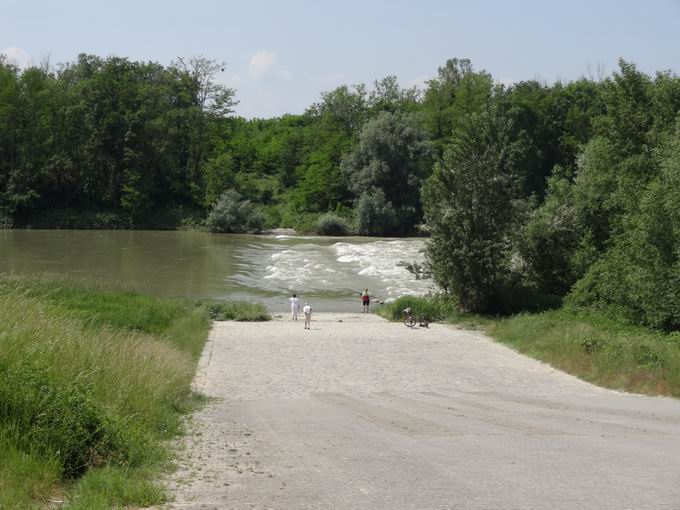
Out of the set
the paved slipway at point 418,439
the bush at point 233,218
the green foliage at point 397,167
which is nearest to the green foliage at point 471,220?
the paved slipway at point 418,439

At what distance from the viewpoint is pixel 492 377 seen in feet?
71.6

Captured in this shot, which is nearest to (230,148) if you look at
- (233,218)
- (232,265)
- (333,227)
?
(233,218)

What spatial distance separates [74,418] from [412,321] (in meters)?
27.8

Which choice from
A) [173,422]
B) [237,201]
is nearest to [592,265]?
[173,422]

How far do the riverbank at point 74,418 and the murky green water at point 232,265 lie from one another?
30.0 m

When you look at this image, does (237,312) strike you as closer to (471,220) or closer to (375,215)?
(471,220)

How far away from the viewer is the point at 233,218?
87.4 metres

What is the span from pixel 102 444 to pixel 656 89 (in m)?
36.0

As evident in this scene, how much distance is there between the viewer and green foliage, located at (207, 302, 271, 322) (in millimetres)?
35844

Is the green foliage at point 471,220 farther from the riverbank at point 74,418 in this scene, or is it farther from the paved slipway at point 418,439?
the riverbank at point 74,418

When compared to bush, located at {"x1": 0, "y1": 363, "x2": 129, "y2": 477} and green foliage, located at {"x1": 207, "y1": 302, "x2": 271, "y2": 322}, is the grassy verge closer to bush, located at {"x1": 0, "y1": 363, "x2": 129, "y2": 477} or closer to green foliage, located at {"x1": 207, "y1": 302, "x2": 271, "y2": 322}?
green foliage, located at {"x1": 207, "y1": 302, "x2": 271, "y2": 322}

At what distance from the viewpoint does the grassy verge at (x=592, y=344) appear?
2011 centimetres

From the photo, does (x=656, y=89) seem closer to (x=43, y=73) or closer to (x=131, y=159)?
(x=131, y=159)

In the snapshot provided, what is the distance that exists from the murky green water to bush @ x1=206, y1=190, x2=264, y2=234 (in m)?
8.80
